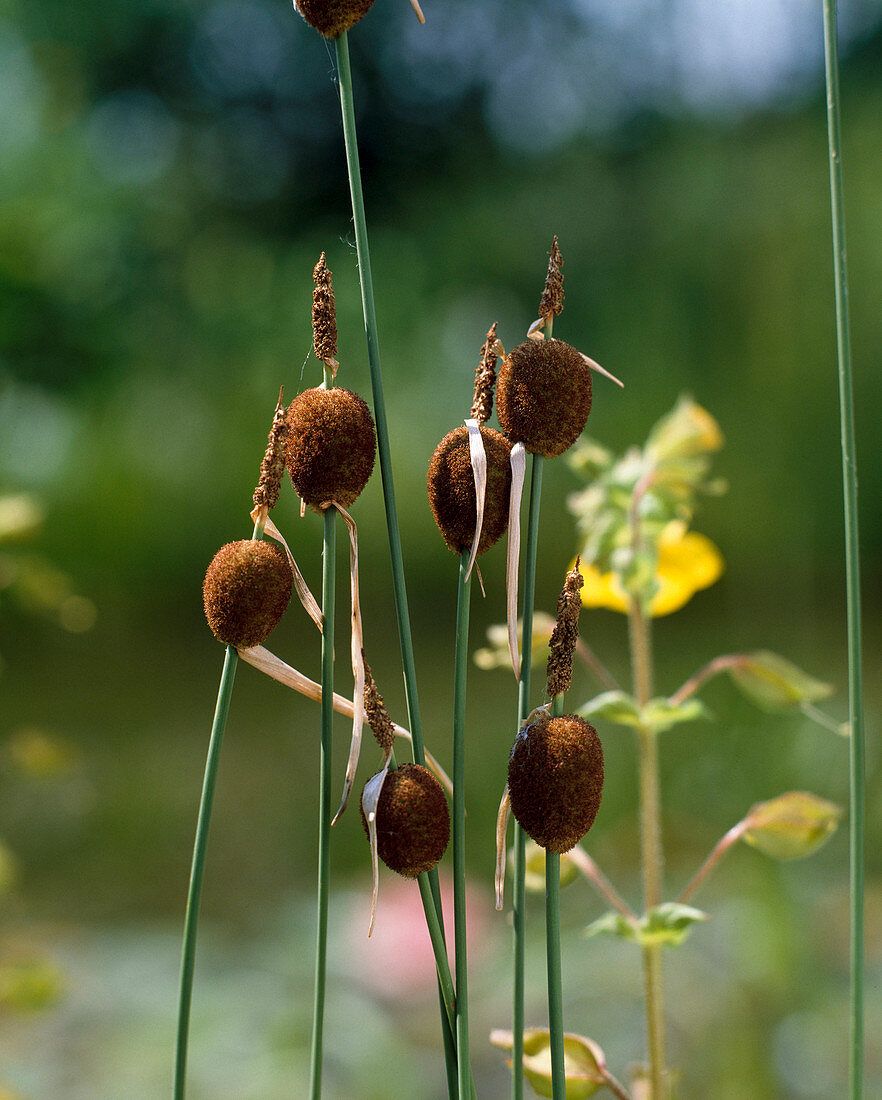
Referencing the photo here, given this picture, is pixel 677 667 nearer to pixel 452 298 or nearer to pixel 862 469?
pixel 862 469

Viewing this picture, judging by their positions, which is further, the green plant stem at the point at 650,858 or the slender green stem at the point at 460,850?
the green plant stem at the point at 650,858

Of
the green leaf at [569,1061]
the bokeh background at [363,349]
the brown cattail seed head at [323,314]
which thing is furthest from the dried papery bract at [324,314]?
the bokeh background at [363,349]

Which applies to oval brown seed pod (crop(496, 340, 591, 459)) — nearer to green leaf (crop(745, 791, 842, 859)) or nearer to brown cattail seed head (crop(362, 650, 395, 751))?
brown cattail seed head (crop(362, 650, 395, 751))

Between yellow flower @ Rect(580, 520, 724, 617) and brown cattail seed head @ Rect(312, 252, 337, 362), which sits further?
yellow flower @ Rect(580, 520, 724, 617)

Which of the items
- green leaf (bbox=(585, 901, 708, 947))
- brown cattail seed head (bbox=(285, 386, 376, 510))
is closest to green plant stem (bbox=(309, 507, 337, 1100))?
brown cattail seed head (bbox=(285, 386, 376, 510))

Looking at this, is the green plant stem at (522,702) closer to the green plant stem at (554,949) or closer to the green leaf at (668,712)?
the green plant stem at (554,949)

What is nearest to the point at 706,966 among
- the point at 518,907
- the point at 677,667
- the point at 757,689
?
the point at 677,667

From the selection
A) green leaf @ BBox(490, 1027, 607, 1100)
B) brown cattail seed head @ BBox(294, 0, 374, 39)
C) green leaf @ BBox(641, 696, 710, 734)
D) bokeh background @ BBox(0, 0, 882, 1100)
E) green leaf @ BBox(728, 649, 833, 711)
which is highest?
bokeh background @ BBox(0, 0, 882, 1100)
